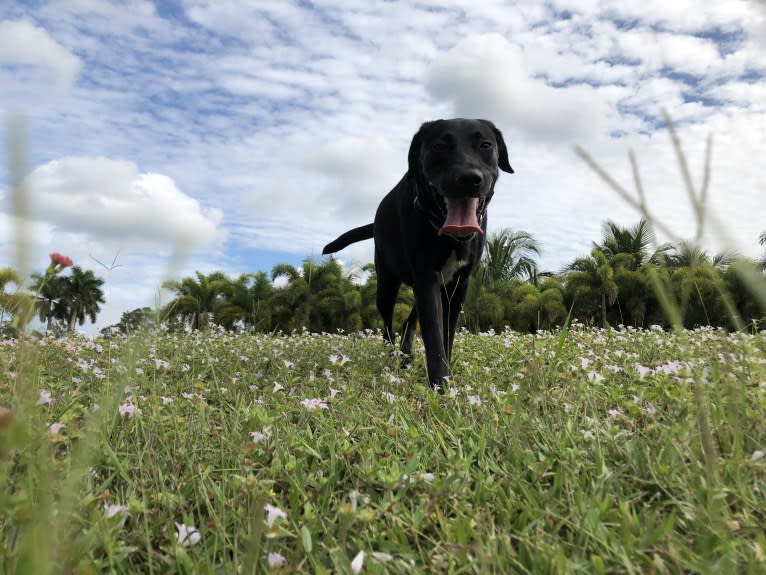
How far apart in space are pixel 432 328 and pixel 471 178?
1.26m

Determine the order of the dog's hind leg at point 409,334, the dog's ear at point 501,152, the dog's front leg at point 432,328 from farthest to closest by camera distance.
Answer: the dog's hind leg at point 409,334
the dog's ear at point 501,152
the dog's front leg at point 432,328

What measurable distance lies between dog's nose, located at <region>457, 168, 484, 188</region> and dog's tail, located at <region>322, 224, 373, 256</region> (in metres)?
4.04

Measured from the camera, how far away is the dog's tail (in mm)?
8680

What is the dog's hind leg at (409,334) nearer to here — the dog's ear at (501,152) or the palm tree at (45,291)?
the dog's ear at (501,152)

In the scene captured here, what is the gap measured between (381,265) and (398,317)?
114 ft

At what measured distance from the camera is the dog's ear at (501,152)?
5727 millimetres

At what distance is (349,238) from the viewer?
28.7 ft

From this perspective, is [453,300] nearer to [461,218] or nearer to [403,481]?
[461,218]

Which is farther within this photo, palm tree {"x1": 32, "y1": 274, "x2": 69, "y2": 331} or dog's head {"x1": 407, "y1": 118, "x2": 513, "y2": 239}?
dog's head {"x1": 407, "y1": 118, "x2": 513, "y2": 239}

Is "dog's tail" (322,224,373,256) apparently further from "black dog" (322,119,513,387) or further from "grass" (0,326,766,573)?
"grass" (0,326,766,573)

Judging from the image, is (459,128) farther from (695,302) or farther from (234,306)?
(234,306)

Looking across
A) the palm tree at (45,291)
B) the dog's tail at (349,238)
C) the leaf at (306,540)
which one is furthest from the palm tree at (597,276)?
the leaf at (306,540)

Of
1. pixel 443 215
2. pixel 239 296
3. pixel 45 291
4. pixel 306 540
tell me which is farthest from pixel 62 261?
pixel 239 296

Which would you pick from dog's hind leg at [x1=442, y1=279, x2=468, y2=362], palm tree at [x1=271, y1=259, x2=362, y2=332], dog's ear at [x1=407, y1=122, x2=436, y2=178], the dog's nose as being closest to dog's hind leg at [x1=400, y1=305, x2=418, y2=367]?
dog's hind leg at [x1=442, y1=279, x2=468, y2=362]
